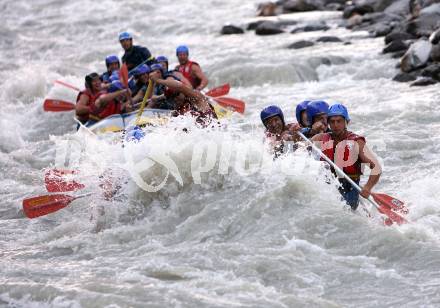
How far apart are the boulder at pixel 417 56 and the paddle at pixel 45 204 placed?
849 centimetres

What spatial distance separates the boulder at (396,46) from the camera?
1607cm

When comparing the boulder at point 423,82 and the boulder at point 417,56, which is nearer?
the boulder at point 423,82

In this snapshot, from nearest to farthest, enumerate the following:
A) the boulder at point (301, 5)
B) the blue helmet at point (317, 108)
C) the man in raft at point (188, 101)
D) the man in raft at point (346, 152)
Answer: the man in raft at point (346, 152) → the blue helmet at point (317, 108) → the man in raft at point (188, 101) → the boulder at point (301, 5)

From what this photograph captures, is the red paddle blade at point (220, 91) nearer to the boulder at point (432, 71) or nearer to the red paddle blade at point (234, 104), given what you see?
the red paddle blade at point (234, 104)

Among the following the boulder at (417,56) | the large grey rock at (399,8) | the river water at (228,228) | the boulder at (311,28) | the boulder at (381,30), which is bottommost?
the river water at (228,228)

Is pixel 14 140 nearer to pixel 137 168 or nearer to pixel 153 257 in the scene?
pixel 137 168

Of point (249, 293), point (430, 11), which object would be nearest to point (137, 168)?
point (249, 293)

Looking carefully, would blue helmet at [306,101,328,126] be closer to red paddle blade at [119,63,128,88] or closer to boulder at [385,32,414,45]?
red paddle blade at [119,63,128,88]

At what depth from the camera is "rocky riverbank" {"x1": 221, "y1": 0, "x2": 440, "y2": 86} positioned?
14438 millimetres

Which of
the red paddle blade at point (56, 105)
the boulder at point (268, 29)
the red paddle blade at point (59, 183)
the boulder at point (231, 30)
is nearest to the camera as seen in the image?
the red paddle blade at point (59, 183)

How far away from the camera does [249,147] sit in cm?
830

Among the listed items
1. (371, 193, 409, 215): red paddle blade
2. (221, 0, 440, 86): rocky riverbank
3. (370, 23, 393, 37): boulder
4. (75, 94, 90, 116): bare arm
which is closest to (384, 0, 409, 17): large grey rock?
(221, 0, 440, 86): rocky riverbank

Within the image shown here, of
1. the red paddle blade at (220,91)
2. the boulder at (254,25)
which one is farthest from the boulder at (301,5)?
the red paddle blade at (220,91)

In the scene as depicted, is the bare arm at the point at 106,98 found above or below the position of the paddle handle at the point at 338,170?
above
